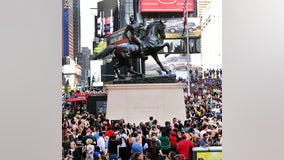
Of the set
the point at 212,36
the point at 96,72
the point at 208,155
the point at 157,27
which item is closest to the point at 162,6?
the point at 212,36

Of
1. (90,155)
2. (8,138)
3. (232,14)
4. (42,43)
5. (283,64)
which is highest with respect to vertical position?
(232,14)

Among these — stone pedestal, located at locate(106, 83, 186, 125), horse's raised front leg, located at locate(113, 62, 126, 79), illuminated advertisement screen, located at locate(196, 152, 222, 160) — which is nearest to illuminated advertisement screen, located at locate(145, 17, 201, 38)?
stone pedestal, located at locate(106, 83, 186, 125)

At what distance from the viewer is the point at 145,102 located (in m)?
13.4

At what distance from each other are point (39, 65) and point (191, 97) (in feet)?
36.3

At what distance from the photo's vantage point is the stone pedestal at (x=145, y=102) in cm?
1314

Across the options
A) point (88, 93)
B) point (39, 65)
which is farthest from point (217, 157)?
point (88, 93)

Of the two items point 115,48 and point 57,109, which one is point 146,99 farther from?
point 57,109

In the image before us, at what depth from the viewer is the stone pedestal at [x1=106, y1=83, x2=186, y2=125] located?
13.1 m

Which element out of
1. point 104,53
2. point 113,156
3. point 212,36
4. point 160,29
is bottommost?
point 113,156

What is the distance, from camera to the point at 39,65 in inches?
139

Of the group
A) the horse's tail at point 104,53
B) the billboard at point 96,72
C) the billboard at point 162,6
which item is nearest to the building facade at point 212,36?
the horse's tail at point 104,53

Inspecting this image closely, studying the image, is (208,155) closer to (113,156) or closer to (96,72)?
(113,156)

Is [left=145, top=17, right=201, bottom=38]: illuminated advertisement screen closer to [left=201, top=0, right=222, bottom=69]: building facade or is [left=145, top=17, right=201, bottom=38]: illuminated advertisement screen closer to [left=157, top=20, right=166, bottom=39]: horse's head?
[left=201, top=0, right=222, bottom=69]: building facade

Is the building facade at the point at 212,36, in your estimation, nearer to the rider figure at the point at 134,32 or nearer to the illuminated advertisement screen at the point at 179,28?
the illuminated advertisement screen at the point at 179,28
